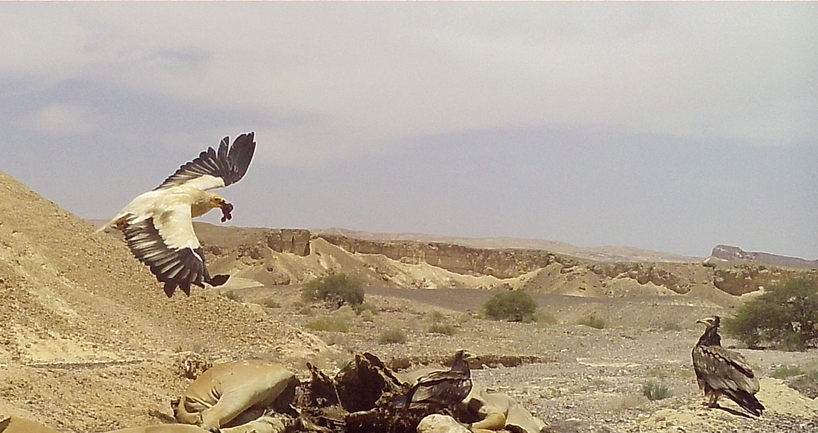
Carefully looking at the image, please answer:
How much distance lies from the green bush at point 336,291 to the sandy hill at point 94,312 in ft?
61.8

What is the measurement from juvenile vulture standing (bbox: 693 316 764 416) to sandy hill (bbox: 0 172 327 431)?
6201mm

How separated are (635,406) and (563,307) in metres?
35.6

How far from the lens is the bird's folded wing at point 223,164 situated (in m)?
7.94

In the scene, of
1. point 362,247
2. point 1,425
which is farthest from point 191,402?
point 362,247

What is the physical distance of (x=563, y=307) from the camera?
46.5m

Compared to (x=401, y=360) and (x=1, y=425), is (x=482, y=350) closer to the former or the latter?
(x=401, y=360)

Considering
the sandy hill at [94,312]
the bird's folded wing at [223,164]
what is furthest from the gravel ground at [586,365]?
the bird's folded wing at [223,164]

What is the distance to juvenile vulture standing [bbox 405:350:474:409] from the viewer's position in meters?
6.52

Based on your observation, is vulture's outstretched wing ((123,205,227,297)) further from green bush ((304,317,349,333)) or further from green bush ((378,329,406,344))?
green bush ((304,317,349,333))

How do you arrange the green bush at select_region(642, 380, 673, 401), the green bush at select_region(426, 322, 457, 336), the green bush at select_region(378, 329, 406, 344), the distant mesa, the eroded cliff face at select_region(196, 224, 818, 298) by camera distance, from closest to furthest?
the green bush at select_region(642, 380, 673, 401)
the green bush at select_region(378, 329, 406, 344)
the green bush at select_region(426, 322, 457, 336)
the eroded cliff face at select_region(196, 224, 818, 298)
the distant mesa

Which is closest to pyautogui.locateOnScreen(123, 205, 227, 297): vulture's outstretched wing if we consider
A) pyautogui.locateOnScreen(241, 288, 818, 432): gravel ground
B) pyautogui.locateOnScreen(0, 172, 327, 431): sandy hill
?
pyautogui.locateOnScreen(241, 288, 818, 432): gravel ground

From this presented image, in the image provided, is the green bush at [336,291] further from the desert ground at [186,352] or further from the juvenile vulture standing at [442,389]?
the juvenile vulture standing at [442,389]

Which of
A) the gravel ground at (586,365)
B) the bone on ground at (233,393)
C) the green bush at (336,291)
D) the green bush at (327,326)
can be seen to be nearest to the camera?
the bone on ground at (233,393)

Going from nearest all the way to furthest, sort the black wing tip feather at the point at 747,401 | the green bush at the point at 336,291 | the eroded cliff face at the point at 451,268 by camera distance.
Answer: the black wing tip feather at the point at 747,401 < the green bush at the point at 336,291 < the eroded cliff face at the point at 451,268
